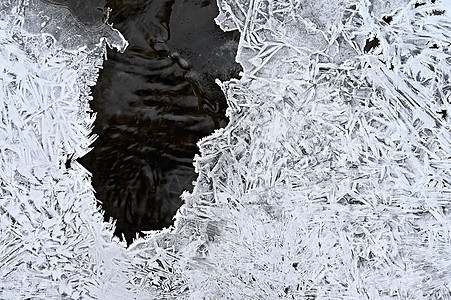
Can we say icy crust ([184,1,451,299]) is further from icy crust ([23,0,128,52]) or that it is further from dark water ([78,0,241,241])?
icy crust ([23,0,128,52])

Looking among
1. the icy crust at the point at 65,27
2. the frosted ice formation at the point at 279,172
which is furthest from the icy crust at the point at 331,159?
the icy crust at the point at 65,27

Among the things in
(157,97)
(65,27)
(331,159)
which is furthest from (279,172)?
(65,27)

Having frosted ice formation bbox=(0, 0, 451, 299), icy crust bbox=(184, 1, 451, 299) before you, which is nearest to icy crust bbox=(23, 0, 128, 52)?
frosted ice formation bbox=(0, 0, 451, 299)

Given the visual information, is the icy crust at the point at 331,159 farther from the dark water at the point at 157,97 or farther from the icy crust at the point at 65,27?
the icy crust at the point at 65,27

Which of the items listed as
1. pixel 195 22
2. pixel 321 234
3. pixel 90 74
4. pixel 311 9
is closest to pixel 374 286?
pixel 321 234

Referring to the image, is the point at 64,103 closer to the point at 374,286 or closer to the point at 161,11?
the point at 161,11
